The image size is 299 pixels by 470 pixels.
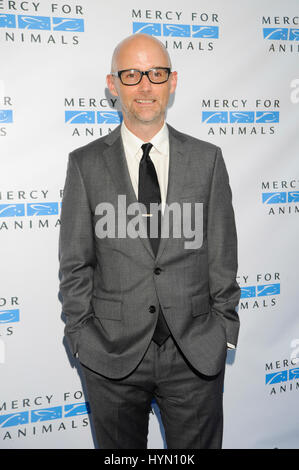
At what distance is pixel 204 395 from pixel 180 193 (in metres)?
0.82

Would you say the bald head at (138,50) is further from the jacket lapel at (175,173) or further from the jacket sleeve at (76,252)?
the jacket sleeve at (76,252)

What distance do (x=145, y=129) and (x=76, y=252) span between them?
1.88 ft

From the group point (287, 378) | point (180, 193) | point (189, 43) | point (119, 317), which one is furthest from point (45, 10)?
point (287, 378)

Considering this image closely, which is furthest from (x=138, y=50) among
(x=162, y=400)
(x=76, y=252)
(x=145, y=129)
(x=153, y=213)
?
(x=162, y=400)

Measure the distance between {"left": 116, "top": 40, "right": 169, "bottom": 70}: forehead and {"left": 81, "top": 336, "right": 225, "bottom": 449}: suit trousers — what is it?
1.09m

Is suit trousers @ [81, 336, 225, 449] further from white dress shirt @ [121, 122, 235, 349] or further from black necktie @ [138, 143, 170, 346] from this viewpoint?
white dress shirt @ [121, 122, 235, 349]

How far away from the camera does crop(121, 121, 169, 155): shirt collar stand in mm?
1788

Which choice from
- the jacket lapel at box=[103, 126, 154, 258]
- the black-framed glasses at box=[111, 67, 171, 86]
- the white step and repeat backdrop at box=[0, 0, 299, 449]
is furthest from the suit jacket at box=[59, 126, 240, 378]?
the white step and repeat backdrop at box=[0, 0, 299, 449]

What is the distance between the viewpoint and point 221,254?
1.80 m

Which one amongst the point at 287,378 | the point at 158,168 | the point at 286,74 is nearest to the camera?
the point at 158,168

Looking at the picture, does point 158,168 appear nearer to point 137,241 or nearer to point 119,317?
point 137,241

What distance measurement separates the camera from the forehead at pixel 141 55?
171 centimetres

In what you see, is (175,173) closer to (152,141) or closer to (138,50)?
(152,141)

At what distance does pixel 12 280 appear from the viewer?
2252 mm
